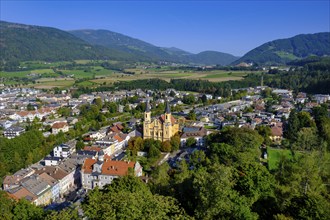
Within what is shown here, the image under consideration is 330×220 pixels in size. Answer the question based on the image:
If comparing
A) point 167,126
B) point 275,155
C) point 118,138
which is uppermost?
point 167,126

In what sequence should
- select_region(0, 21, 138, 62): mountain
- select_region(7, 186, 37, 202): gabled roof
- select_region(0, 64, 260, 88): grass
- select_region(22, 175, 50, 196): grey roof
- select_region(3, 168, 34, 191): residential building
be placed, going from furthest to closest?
select_region(0, 21, 138, 62): mountain → select_region(0, 64, 260, 88): grass → select_region(3, 168, 34, 191): residential building → select_region(22, 175, 50, 196): grey roof → select_region(7, 186, 37, 202): gabled roof

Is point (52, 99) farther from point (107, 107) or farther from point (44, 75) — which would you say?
point (44, 75)

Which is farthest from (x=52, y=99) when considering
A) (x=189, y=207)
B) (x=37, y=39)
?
(x=37, y=39)

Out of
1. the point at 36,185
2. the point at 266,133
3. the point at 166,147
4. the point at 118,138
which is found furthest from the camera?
the point at 118,138

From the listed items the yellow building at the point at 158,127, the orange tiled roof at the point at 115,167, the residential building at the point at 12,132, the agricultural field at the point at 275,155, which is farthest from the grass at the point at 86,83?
the orange tiled roof at the point at 115,167

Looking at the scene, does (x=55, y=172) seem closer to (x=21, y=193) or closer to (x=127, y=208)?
(x=21, y=193)

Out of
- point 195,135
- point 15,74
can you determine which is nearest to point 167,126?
point 195,135

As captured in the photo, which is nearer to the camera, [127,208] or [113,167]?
[127,208]

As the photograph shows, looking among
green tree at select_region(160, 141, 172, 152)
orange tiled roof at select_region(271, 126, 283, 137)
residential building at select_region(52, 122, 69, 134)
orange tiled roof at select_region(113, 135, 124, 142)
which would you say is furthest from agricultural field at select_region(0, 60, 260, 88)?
green tree at select_region(160, 141, 172, 152)

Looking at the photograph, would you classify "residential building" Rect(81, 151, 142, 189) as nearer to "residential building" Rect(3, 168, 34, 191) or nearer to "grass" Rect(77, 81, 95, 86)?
"residential building" Rect(3, 168, 34, 191)
